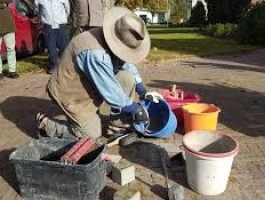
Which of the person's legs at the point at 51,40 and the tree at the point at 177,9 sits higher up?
the tree at the point at 177,9

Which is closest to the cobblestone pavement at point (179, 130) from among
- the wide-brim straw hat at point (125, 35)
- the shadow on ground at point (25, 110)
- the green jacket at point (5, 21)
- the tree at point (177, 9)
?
the shadow on ground at point (25, 110)

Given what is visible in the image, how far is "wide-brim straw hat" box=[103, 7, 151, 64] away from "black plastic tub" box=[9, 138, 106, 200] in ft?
2.95

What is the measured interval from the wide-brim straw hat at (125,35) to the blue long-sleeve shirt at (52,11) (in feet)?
15.6

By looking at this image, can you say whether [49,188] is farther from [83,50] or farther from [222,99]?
[222,99]

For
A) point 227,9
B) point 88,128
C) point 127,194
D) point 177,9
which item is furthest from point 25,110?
point 177,9

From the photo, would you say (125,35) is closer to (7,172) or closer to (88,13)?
(7,172)

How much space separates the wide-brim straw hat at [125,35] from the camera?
402cm

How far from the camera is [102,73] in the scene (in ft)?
13.2

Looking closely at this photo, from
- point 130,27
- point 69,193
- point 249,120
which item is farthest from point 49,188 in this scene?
point 249,120

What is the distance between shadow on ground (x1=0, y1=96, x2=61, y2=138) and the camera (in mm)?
5664

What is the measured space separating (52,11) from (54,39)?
56cm

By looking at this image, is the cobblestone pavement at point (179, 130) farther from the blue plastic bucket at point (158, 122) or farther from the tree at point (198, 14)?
the tree at point (198, 14)

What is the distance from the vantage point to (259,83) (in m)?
7.96

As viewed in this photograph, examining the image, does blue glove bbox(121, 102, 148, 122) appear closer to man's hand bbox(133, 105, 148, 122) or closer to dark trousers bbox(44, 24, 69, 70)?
man's hand bbox(133, 105, 148, 122)
